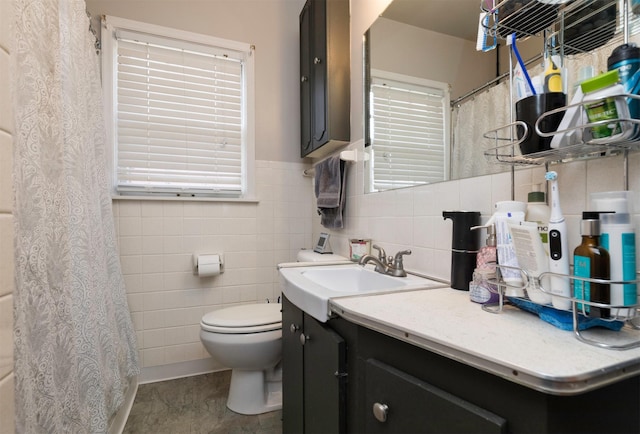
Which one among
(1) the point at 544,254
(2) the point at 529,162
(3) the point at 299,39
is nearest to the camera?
(1) the point at 544,254

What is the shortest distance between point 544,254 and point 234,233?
5.85 feet

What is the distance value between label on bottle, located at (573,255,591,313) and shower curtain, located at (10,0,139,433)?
3.61ft

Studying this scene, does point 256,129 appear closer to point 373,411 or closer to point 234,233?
point 234,233

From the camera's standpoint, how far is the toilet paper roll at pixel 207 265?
75.0 inches

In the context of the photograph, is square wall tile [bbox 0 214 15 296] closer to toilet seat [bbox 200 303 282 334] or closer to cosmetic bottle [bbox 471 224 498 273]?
cosmetic bottle [bbox 471 224 498 273]

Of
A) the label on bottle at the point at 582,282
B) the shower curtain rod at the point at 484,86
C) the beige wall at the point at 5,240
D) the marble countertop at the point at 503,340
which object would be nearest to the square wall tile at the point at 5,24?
the beige wall at the point at 5,240

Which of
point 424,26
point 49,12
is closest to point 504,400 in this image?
point 424,26

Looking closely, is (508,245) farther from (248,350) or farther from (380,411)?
(248,350)

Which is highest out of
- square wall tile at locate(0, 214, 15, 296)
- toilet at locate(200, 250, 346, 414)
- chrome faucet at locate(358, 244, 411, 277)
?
square wall tile at locate(0, 214, 15, 296)

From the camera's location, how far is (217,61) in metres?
2.05

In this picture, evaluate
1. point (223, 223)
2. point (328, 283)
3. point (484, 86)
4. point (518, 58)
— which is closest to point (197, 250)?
point (223, 223)

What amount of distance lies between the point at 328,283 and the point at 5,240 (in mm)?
1056

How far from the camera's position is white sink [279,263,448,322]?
87cm

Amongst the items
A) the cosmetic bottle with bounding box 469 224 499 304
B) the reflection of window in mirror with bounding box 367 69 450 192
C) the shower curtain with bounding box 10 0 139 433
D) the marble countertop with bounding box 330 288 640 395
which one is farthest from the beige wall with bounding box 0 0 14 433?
the reflection of window in mirror with bounding box 367 69 450 192
